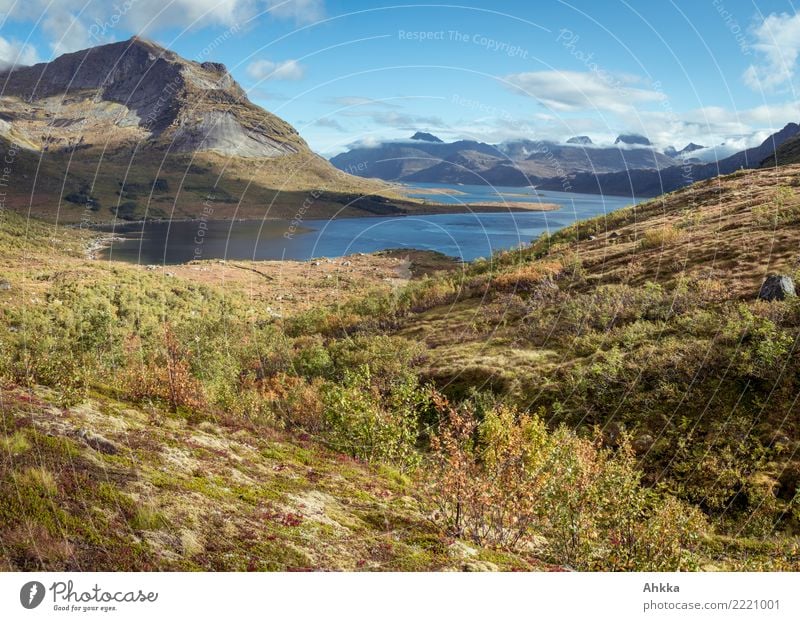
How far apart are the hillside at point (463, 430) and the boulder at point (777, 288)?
3.82 ft

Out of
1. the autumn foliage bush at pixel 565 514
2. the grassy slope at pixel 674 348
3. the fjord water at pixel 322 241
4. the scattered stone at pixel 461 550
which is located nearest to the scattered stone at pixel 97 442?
the autumn foliage bush at pixel 565 514

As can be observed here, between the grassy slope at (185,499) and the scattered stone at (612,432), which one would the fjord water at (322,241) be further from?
the grassy slope at (185,499)

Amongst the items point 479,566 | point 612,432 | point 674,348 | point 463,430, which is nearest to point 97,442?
point 463,430

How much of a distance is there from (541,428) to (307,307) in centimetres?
4893

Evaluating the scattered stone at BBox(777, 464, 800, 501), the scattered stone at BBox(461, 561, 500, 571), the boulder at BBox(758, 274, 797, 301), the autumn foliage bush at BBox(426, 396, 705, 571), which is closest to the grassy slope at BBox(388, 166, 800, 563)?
the scattered stone at BBox(777, 464, 800, 501)

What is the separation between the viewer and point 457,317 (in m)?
37.6

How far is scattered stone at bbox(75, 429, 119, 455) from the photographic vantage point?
10.0m

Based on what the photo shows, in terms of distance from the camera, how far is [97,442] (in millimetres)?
10148

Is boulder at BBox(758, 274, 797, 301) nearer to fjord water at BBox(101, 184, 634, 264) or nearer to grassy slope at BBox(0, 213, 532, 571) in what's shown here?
grassy slope at BBox(0, 213, 532, 571)

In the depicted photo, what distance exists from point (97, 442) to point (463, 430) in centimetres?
802

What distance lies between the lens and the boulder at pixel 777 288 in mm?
22986

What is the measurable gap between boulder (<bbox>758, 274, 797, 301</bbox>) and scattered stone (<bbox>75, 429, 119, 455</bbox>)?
26980mm

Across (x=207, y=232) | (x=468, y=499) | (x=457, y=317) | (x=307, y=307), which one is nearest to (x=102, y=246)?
(x=207, y=232)

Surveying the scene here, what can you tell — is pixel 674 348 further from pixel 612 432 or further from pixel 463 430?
pixel 463 430
